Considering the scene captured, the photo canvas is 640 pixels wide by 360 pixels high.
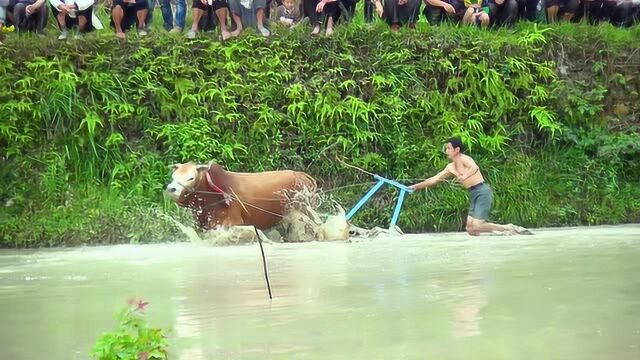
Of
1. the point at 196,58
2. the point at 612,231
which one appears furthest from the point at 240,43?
the point at 612,231

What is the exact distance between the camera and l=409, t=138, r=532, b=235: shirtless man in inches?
→ 521

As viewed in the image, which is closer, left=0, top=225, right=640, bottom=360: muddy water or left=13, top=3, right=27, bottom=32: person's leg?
left=0, top=225, right=640, bottom=360: muddy water

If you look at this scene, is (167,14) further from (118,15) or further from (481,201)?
(481,201)

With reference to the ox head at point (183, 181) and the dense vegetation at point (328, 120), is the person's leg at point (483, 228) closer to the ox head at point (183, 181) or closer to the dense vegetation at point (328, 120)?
the dense vegetation at point (328, 120)

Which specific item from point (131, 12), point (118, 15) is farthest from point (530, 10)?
point (118, 15)

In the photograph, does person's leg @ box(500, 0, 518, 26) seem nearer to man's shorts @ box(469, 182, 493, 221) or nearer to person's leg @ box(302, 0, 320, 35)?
person's leg @ box(302, 0, 320, 35)

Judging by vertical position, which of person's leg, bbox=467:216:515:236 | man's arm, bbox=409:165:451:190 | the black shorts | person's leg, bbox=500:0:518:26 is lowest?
person's leg, bbox=467:216:515:236

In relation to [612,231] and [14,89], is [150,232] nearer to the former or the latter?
[14,89]

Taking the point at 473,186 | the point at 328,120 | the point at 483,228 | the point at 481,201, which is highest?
the point at 328,120

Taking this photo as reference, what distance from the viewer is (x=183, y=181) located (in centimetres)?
1218

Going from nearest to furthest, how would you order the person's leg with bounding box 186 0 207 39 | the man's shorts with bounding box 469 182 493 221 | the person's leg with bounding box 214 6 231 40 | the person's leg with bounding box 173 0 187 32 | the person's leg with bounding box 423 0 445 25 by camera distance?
the man's shorts with bounding box 469 182 493 221 → the person's leg with bounding box 214 6 231 40 → the person's leg with bounding box 186 0 207 39 → the person's leg with bounding box 173 0 187 32 → the person's leg with bounding box 423 0 445 25

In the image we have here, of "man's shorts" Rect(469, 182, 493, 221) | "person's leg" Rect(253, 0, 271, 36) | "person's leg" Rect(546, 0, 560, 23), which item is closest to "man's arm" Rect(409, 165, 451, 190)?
"man's shorts" Rect(469, 182, 493, 221)

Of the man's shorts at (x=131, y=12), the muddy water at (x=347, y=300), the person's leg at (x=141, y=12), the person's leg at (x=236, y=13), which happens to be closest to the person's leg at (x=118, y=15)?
the man's shorts at (x=131, y=12)

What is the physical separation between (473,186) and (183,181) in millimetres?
3735
